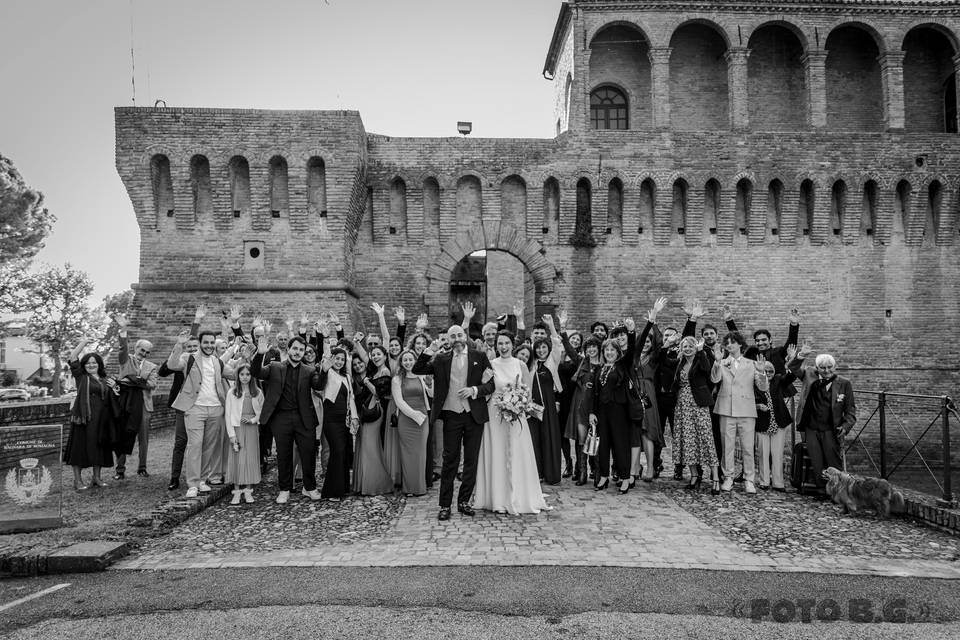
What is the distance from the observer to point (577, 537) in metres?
6.16

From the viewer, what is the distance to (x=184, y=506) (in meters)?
7.09

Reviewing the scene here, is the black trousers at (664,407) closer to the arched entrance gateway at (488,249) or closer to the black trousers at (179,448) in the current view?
the black trousers at (179,448)

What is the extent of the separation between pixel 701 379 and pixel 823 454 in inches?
69.6

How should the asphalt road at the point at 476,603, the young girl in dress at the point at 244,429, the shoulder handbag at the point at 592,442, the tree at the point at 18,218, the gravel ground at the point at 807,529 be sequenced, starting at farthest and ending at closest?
the tree at the point at 18,218, the shoulder handbag at the point at 592,442, the young girl in dress at the point at 244,429, the gravel ground at the point at 807,529, the asphalt road at the point at 476,603

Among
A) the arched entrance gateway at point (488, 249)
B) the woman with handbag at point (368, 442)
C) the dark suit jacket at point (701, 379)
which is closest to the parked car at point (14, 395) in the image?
the arched entrance gateway at point (488, 249)

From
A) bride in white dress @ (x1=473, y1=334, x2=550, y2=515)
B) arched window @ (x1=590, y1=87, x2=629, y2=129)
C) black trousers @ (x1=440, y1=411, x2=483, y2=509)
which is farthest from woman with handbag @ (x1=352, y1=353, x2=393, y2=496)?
arched window @ (x1=590, y1=87, x2=629, y2=129)

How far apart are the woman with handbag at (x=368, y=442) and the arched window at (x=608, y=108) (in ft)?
56.2

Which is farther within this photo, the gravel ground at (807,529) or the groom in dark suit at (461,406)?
the groom in dark suit at (461,406)

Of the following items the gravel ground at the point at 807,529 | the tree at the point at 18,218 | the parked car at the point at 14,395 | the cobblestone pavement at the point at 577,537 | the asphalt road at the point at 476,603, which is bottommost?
the parked car at the point at 14,395

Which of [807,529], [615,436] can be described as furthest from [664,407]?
[807,529]

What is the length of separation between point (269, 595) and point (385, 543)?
1525 mm

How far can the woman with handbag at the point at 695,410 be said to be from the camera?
812cm

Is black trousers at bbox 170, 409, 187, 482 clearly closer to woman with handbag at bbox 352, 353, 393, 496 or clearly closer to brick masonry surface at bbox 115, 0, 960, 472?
woman with handbag at bbox 352, 353, 393, 496

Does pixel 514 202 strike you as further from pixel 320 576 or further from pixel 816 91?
pixel 320 576
